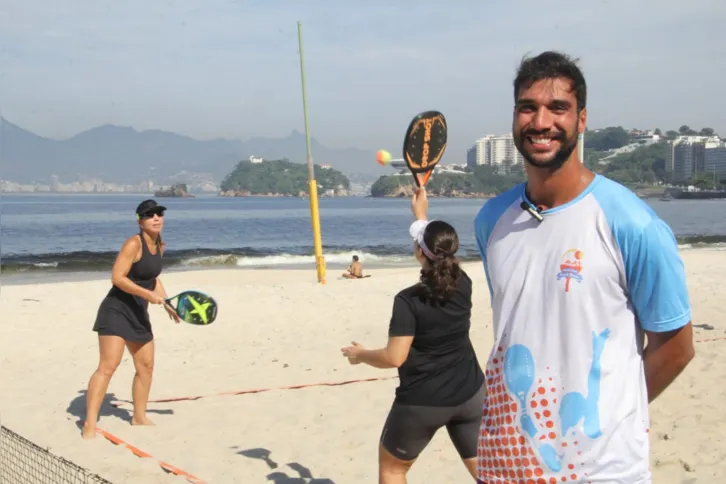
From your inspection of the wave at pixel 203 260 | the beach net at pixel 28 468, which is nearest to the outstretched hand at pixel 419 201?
the beach net at pixel 28 468

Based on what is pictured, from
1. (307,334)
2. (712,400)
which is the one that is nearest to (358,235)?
(307,334)

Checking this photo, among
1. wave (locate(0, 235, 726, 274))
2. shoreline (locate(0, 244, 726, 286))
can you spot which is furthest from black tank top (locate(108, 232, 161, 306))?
wave (locate(0, 235, 726, 274))

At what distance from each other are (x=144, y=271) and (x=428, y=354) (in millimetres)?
3343

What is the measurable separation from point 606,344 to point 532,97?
2.28ft

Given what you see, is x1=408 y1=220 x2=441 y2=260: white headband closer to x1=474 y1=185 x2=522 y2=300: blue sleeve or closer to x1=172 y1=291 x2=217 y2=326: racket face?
x1=474 y1=185 x2=522 y2=300: blue sleeve

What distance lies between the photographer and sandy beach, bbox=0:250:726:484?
5.86 m

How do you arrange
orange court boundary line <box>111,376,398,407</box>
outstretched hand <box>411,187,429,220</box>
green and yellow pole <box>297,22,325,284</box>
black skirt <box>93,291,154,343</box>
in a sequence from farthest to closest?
green and yellow pole <box>297,22,325,284</box> → orange court boundary line <box>111,376,398,407</box> → black skirt <box>93,291,154,343</box> → outstretched hand <box>411,187,429,220</box>

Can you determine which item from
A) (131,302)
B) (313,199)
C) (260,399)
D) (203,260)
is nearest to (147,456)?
(131,302)

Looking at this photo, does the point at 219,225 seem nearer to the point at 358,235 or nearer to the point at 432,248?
the point at 358,235

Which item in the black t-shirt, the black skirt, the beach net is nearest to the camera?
the black t-shirt

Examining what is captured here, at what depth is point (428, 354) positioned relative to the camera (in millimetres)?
4004

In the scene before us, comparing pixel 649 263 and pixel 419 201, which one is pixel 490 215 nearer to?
pixel 649 263

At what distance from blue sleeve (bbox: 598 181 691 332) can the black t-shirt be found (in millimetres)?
1863

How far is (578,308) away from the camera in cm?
215
